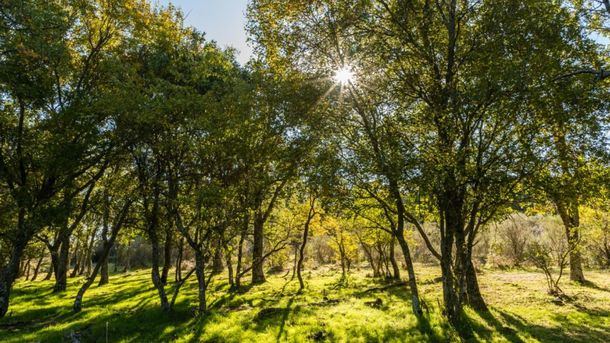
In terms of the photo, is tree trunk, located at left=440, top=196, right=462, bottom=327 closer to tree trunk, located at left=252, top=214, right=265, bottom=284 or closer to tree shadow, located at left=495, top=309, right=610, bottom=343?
tree shadow, located at left=495, top=309, right=610, bottom=343

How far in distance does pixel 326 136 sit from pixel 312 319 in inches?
380

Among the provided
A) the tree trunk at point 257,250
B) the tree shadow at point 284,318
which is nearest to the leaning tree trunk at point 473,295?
the tree shadow at point 284,318

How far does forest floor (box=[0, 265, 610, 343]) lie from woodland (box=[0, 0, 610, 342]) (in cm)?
17

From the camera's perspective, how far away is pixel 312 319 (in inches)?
725

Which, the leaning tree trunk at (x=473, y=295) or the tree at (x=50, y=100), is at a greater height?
the tree at (x=50, y=100)

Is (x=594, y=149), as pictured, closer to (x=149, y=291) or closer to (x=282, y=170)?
(x=282, y=170)

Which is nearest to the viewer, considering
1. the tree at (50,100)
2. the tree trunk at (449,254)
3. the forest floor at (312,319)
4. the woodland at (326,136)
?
the woodland at (326,136)

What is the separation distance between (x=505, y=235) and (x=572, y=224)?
2613 cm

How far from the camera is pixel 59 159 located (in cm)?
2009

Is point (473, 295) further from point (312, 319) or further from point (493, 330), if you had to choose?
point (312, 319)

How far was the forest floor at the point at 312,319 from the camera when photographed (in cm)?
1567

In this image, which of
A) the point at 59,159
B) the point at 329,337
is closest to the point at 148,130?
the point at 59,159

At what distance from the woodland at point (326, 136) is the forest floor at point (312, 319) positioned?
169 mm

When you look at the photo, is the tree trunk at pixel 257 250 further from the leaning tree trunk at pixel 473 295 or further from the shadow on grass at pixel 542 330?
the shadow on grass at pixel 542 330
